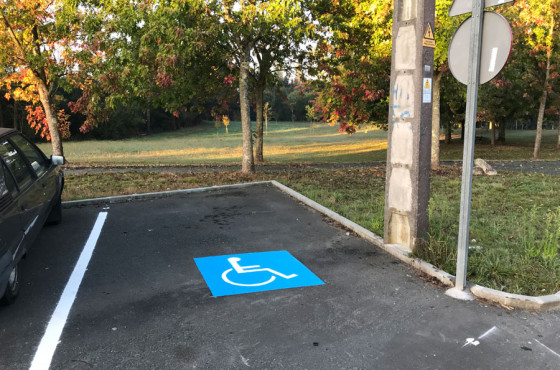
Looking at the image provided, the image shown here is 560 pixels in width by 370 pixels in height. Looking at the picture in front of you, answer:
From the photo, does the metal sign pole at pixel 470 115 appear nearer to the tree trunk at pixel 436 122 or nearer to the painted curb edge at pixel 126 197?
the painted curb edge at pixel 126 197

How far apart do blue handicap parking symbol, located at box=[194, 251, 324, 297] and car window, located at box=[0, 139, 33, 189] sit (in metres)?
2.15

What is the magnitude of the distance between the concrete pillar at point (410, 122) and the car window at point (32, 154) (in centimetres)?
462

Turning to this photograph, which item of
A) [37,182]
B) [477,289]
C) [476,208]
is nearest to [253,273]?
[477,289]

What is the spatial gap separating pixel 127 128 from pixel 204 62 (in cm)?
5829

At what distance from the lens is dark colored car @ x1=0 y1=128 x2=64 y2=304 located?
12.6 ft

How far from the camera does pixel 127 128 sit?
6738 centimetres

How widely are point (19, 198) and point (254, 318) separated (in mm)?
2682

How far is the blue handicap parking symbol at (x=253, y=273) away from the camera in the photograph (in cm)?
459

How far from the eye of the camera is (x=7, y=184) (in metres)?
4.34

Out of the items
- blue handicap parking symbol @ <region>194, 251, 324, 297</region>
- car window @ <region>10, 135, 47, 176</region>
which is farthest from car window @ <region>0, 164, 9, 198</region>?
blue handicap parking symbol @ <region>194, 251, 324, 297</region>

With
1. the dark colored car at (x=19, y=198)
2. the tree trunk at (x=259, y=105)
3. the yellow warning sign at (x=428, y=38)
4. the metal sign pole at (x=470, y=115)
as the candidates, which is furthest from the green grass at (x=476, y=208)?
the tree trunk at (x=259, y=105)

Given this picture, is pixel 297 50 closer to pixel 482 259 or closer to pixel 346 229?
pixel 346 229

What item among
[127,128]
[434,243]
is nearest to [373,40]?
[434,243]

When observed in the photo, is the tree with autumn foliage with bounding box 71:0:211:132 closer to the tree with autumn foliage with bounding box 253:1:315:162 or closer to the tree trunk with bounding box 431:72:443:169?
the tree with autumn foliage with bounding box 253:1:315:162
